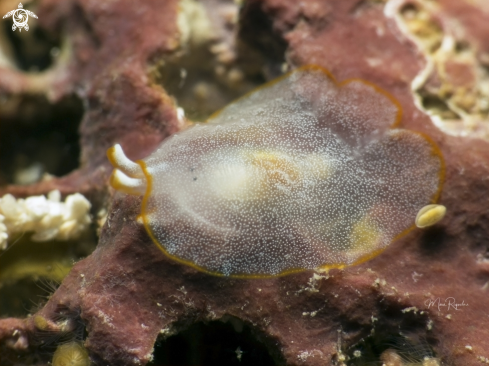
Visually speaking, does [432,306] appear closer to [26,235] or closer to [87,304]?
[87,304]

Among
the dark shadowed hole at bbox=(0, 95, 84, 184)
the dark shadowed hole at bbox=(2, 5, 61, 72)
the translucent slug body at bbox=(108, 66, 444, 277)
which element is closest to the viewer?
the translucent slug body at bbox=(108, 66, 444, 277)

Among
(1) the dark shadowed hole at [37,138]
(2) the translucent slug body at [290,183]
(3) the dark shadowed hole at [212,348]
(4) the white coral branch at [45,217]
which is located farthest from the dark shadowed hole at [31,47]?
(3) the dark shadowed hole at [212,348]

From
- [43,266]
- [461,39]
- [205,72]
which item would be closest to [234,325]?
[43,266]

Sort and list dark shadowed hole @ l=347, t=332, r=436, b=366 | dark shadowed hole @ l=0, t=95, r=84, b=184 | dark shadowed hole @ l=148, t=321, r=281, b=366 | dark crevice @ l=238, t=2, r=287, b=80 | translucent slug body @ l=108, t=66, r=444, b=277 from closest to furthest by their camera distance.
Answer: translucent slug body @ l=108, t=66, r=444, b=277 → dark shadowed hole @ l=347, t=332, r=436, b=366 → dark shadowed hole @ l=148, t=321, r=281, b=366 → dark crevice @ l=238, t=2, r=287, b=80 → dark shadowed hole @ l=0, t=95, r=84, b=184

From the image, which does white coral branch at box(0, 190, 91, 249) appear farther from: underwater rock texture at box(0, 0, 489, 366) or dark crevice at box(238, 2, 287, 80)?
dark crevice at box(238, 2, 287, 80)

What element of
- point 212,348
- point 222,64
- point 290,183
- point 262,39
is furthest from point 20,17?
point 212,348

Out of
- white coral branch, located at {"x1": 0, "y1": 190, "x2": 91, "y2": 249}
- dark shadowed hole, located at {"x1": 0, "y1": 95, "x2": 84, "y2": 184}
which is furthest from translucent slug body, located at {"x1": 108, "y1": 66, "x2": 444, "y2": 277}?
dark shadowed hole, located at {"x1": 0, "y1": 95, "x2": 84, "y2": 184}

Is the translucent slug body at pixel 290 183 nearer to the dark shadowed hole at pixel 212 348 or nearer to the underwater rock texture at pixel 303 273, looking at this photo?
the underwater rock texture at pixel 303 273

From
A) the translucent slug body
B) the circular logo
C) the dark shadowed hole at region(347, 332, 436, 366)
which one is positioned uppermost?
the circular logo
